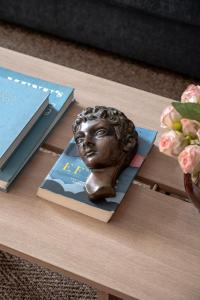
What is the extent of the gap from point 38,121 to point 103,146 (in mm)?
194

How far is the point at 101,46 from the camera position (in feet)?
6.54

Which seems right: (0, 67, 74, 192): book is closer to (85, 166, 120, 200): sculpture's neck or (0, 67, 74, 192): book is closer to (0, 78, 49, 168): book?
(0, 78, 49, 168): book

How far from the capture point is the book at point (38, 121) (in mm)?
999

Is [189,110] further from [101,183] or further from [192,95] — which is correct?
[101,183]

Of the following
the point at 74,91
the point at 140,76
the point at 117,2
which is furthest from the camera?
the point at 140,76

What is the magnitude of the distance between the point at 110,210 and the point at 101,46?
3.86ft

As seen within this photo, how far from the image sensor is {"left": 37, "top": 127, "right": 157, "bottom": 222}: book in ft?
3.08

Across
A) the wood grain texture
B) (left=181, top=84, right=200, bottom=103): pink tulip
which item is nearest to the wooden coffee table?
the wood grain texture

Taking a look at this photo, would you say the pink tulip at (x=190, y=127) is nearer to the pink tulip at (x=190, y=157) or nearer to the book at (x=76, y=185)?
the pink tulip at (x=190, y=157)

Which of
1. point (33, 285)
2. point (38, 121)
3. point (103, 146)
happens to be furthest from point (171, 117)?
point (33, 285)

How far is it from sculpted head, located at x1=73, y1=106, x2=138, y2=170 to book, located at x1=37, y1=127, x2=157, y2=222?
3 centimetres

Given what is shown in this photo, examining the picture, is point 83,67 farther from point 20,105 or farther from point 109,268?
point 109,268

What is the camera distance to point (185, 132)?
32.4 inches

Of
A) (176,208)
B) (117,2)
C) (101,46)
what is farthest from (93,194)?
(101,46)
